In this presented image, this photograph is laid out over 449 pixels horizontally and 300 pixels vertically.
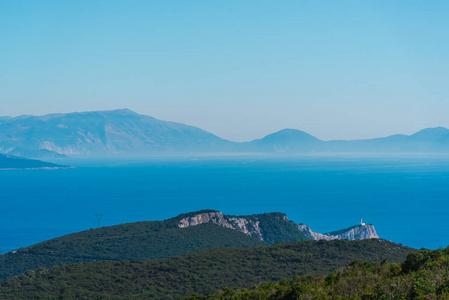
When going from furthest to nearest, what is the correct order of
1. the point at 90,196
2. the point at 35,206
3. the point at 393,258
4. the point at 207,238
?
1. the point at 90,196
2. the point at 35,206
3. the point at 207,238
4. the point at 393,258

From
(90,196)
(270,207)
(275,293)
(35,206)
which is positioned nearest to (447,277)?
(275,293)

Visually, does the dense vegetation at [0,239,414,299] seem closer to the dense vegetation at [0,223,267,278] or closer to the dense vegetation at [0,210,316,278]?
the dense vegetation at [0,223,267,278]

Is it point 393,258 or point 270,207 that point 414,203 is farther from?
point 393,258

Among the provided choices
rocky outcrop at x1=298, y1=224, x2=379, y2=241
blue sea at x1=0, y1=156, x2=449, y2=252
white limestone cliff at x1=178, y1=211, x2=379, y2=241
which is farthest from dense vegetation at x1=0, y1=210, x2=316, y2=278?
blue sea at x1=0, y1=156, x2=449, y2=252

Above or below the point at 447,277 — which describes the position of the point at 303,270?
below

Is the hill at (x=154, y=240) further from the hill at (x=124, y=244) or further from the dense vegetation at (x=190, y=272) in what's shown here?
the dense vegetation at (x=190, y=272)
